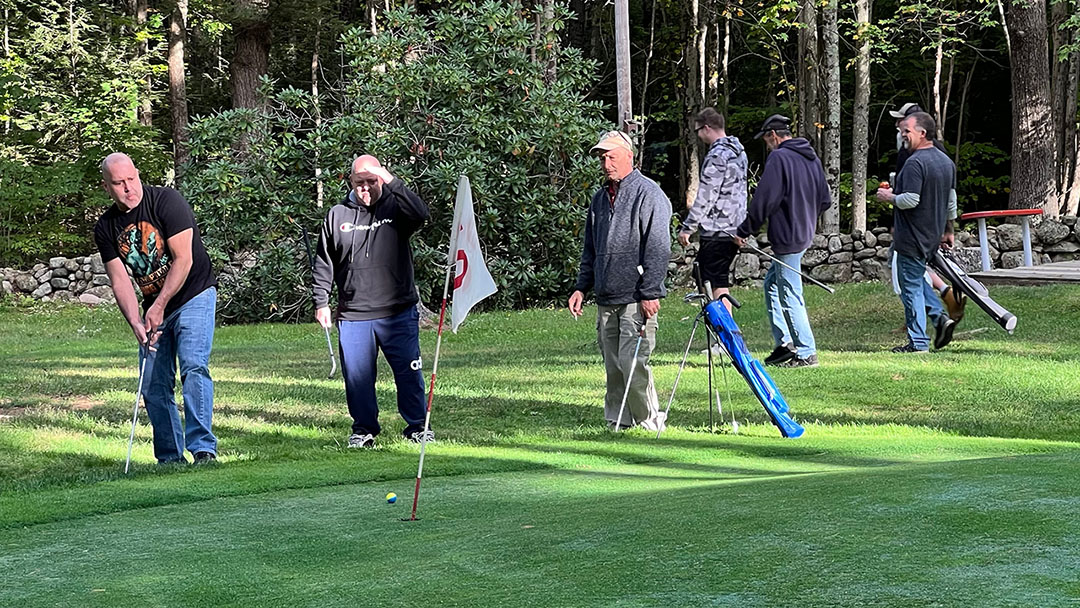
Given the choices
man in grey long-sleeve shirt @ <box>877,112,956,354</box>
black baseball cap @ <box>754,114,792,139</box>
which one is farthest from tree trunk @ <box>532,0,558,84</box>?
man in grey long-sleeve shirt @ <box>877,112,956,354</box>

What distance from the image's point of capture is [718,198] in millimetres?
11445

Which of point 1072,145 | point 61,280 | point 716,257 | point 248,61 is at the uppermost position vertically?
point 248,61

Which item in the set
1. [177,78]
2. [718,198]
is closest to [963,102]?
[177,78]

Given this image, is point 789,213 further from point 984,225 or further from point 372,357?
point 984,225

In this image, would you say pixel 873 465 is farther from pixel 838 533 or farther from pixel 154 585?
pixel 154 585

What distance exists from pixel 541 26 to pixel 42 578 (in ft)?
64.3

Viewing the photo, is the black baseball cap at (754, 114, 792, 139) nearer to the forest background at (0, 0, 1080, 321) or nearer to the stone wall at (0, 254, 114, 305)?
the forest background at (0, 0, 1080, 321)

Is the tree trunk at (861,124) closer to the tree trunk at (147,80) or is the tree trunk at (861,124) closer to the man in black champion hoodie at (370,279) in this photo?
the tree trunk at (147,80)

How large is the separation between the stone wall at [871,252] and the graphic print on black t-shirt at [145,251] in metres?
15.6

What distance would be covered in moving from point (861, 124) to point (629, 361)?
63.0ft

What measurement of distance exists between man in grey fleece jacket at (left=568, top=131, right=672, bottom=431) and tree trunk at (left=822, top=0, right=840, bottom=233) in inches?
625

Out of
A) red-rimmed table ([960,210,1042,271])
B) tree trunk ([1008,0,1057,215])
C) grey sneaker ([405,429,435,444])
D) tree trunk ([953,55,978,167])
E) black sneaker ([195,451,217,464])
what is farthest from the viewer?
tree trunk ([953,55,978,167])

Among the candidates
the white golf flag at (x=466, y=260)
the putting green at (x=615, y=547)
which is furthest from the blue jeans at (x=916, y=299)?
the putting green at (x=615, y=547)

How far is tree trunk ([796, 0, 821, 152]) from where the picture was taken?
26.9 m
